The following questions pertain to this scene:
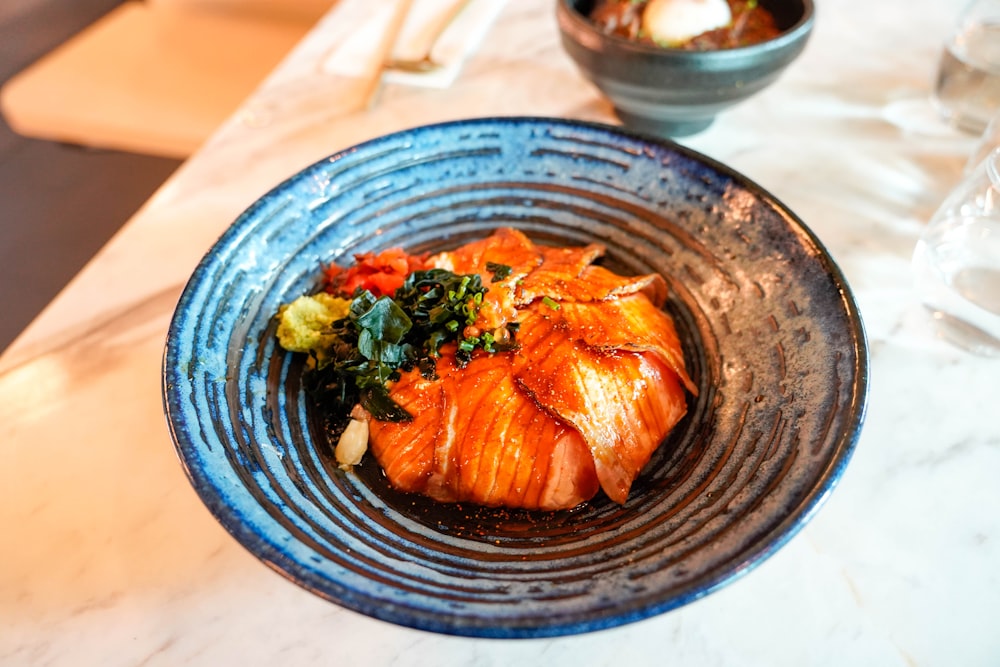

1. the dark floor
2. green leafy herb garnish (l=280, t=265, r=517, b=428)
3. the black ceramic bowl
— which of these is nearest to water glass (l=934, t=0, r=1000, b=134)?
the black ceramic bowl

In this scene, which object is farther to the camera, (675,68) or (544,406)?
(675,68)

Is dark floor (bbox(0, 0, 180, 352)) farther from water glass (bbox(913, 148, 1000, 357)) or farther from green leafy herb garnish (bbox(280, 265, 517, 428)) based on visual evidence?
water glass (bbox(913, 148, 1000, 357))

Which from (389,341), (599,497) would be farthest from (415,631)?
(389,341)

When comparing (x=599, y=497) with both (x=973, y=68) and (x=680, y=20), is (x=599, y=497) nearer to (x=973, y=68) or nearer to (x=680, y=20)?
(x=680, y=20)

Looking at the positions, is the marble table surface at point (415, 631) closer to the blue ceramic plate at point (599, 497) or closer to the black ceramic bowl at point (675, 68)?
the blue ceramic plate at point (599, 497)

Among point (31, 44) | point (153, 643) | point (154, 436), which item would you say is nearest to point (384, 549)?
point (153, 643)

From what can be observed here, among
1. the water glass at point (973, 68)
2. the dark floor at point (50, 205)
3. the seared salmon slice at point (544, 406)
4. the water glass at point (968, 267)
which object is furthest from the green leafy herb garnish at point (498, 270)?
the dark floor at point (50, 205)
